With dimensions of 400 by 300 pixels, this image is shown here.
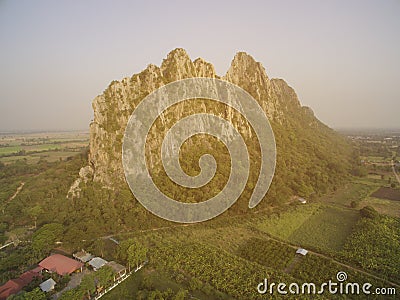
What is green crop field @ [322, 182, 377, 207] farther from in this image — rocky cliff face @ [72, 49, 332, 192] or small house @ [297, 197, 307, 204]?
rocky cliff face @ [72, 49, 332, 192]

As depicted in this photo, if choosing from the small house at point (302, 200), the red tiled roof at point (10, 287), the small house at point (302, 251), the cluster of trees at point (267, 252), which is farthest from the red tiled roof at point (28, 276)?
the small house at point (302, 200)

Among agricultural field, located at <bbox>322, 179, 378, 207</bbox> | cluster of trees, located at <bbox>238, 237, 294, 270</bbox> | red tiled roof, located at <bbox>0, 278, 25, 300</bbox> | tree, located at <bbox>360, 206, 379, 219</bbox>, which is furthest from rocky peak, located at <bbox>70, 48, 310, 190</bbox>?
tree, located at <bbox>360, 206, 379, 219</bbox>

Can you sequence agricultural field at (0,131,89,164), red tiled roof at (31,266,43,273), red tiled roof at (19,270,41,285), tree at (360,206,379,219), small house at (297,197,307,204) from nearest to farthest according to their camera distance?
1. red tiled roof at (19,270,41,285)
2. red tiled roof at (31,266,43,273)
3. tree at (360,206,379,219)
4. small house at (297,197,307,204)
5. agricultural field at (0,131,89,164)

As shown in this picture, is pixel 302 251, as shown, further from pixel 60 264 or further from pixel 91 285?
pixel 60 264

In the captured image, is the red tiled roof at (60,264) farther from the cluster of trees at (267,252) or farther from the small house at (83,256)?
the cluster of trees at (267,252)

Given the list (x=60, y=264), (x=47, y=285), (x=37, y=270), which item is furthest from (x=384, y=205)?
(x=37, y=270)

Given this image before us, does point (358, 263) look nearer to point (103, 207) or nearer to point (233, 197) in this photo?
point (233, 197)

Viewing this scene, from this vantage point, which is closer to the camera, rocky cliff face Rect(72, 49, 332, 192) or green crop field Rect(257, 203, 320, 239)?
green crop field Rect(257, 203, 320, 239)
